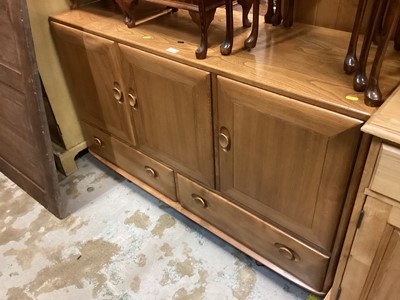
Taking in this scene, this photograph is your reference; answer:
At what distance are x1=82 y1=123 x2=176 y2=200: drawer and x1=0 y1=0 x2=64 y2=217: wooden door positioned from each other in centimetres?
30

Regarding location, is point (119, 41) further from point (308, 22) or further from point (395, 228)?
point (395, 228)

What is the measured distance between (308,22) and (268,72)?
1.24 ft

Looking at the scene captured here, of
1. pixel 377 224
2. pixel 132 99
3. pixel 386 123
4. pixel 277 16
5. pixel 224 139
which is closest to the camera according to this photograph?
pixel 386 123

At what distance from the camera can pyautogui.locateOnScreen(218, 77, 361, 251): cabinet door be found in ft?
2.84

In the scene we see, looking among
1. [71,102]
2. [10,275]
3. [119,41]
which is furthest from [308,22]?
[10,275]

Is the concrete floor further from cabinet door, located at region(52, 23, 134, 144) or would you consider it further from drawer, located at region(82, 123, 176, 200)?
cabinet door, located at region(52, 23, 134, 144)

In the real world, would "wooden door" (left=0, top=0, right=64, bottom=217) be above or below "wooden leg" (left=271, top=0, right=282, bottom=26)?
below

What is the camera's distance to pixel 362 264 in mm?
893

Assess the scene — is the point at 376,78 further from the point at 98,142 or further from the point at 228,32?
the point at 98,142

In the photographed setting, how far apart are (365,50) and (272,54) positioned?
294 millimetres

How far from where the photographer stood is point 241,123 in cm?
104

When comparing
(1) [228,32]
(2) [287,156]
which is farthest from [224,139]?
(1) [228,32]

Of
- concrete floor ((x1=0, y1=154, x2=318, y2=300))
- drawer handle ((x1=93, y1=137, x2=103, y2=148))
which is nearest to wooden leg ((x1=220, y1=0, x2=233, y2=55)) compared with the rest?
concrete floor ((x1=0, y1=154, x2=318, y2=300))

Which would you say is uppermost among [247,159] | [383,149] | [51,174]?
[383,149]
